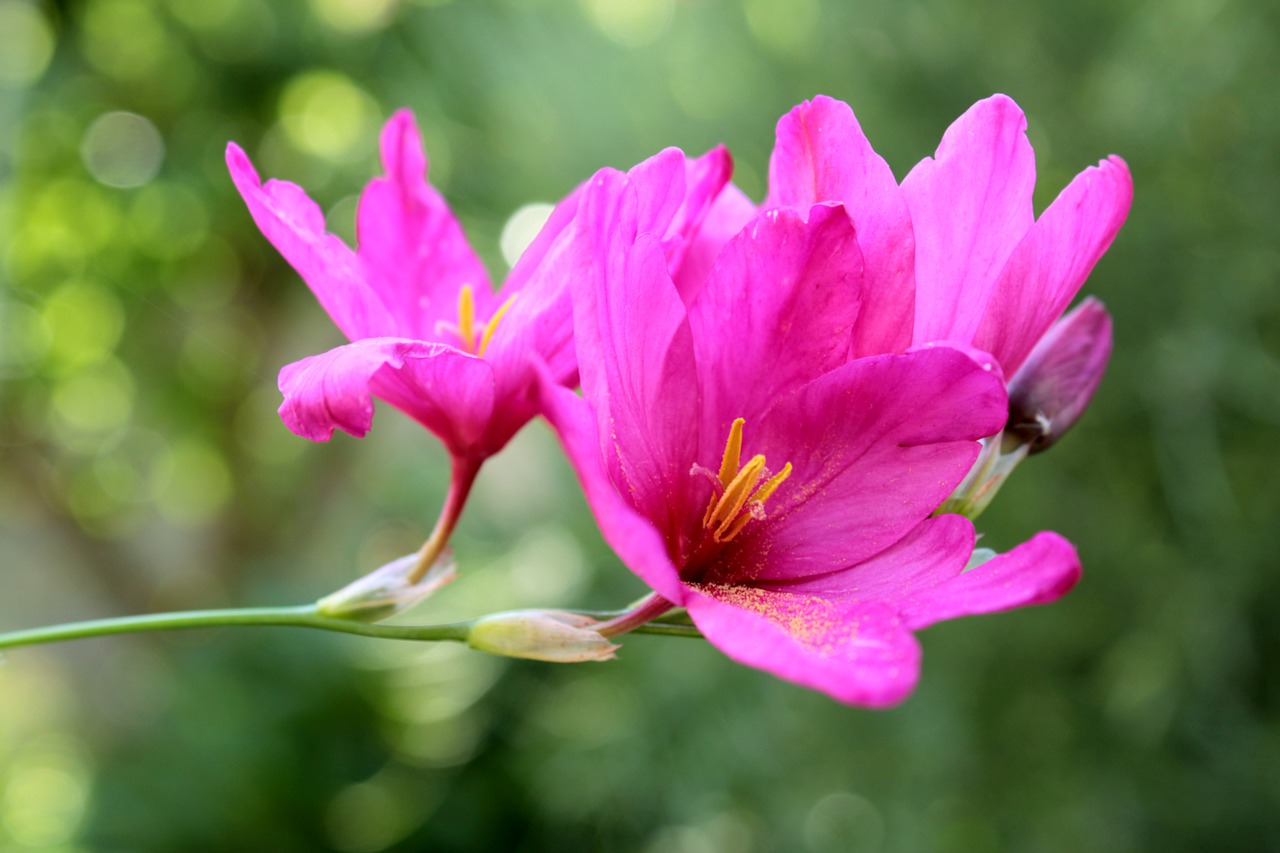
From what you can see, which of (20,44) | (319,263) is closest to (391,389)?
(319,263)

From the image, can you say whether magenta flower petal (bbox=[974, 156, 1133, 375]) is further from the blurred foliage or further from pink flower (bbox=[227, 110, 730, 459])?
the blurred foliage

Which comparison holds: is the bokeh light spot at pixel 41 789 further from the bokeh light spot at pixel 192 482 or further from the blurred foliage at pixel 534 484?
the bokeh light spot at pixel 192 482

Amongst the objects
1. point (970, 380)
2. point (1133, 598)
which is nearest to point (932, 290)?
point (970, 380)

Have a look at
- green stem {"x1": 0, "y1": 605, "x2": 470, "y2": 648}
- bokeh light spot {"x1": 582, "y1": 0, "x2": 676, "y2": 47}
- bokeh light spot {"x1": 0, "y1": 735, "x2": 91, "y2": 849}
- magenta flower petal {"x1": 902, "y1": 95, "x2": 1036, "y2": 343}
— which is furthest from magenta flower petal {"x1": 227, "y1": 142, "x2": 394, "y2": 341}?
bokeh light spot {"x1": 0, "y1": 735, "x2": 91, "y2": 849}

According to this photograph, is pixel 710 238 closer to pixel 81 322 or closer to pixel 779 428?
pixel 779 428

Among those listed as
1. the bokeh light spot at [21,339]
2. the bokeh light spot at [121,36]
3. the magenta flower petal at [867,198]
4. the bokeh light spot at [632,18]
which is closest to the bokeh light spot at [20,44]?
the bokeh light spot at [121,36]

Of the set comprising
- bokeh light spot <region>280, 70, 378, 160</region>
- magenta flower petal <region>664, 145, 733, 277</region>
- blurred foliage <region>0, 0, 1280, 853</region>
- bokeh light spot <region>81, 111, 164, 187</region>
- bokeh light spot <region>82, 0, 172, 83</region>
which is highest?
bokeh light spot <region>82, 0, 172, 83</region>
